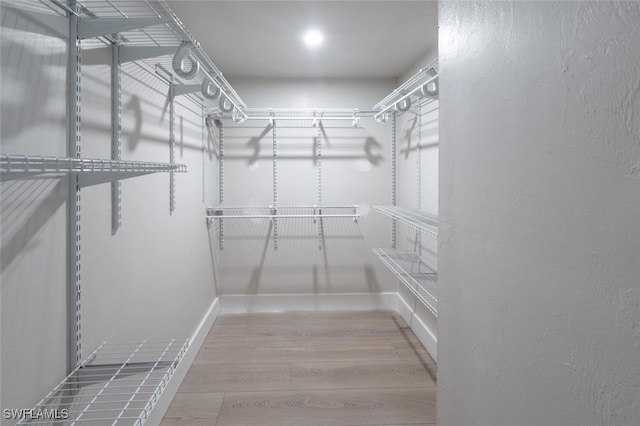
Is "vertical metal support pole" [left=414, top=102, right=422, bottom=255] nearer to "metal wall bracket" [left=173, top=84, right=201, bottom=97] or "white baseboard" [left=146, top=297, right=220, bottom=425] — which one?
"metal wall bracket" [left=173, top=84, right=201, bottom=97]

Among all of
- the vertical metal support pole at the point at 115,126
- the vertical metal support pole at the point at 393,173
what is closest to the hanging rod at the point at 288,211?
the vertical metal support pole at the point at 393,173

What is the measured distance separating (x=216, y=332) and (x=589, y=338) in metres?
2.63

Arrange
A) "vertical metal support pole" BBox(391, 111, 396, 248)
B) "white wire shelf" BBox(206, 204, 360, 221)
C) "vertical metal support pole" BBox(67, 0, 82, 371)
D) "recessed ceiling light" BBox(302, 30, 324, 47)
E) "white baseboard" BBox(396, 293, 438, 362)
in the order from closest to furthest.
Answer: "vertical metal support pole" BBox(67, 0, 82, 371) → "recessed ceiling light" BBox(302, 30, 324, 47) → "white baseboard" BBox(396, 293, 438, 362) → "white wire shelf" BBox(206, 204, 360, 221) → "vertical metal support pole" BBox(391, 111, 396, 248)

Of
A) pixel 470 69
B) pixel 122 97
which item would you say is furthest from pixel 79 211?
pixel 470 69

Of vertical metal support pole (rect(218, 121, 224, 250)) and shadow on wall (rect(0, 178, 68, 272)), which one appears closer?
shadow on wall (rect(0, 178, 68, 272))

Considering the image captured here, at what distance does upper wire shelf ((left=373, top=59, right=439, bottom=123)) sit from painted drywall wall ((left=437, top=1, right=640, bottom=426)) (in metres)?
0.76

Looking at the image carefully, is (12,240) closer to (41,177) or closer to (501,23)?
(41,177)

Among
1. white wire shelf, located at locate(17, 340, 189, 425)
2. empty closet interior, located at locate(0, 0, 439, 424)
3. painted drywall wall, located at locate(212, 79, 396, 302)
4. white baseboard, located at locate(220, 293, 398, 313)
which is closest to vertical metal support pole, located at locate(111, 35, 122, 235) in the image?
empty closet interior, located at locate(0, 0, 439, 424)

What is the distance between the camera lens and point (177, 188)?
2.19 metres

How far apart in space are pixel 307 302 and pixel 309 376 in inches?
44.8

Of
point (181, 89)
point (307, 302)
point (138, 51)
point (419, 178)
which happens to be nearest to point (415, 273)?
point (419, 178)

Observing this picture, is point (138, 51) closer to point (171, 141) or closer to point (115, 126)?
point (115, 126)

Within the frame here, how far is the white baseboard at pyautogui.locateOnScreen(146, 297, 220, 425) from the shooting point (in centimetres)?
178

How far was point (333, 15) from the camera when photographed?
1995 millimetres
